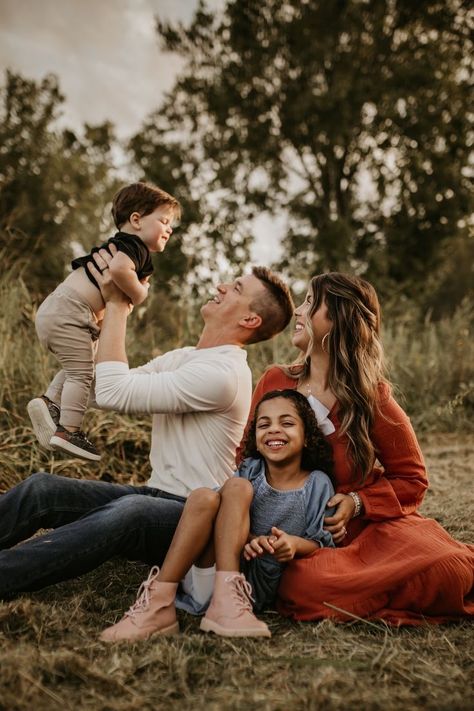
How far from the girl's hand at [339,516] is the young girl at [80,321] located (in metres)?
1.08

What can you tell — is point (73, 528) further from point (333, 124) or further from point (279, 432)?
point (333, 124)

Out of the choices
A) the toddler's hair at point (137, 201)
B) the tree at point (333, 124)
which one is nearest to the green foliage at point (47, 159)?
the tree at point (333, 124)

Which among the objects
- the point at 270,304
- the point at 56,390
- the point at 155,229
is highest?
the point at 155,229

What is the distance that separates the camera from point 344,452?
246 centimetres

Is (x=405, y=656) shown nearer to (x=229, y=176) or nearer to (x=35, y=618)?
(x=35, y=618)

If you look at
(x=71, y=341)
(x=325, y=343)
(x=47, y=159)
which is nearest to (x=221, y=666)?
(x=325, y=343)

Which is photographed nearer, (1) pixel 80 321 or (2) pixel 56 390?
(1) pixel 80 321

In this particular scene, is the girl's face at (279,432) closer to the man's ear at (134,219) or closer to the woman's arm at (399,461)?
the woman's arm at (399,461)

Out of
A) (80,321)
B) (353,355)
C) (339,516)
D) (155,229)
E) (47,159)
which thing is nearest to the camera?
(339,516)

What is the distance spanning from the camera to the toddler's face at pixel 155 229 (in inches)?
117

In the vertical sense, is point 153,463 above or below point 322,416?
below

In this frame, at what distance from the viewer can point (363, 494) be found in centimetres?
242

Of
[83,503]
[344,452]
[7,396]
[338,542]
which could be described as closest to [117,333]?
[83,503]

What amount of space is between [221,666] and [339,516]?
2.38 ft
